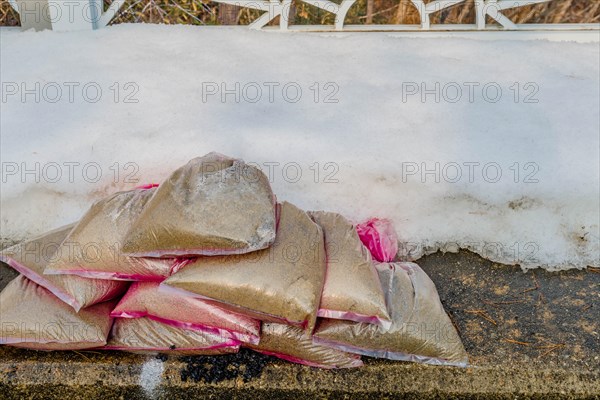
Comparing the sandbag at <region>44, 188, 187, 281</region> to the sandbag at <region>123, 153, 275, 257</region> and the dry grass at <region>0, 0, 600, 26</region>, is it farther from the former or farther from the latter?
the dry grass at <region>0, 0, 600, 26</region>

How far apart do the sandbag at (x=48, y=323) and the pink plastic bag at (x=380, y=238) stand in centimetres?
87

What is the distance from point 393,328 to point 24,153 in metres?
1.52

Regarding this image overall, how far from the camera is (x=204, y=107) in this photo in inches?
105

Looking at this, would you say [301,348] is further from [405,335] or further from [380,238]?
[380,238]

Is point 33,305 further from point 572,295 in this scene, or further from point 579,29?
point 579,29

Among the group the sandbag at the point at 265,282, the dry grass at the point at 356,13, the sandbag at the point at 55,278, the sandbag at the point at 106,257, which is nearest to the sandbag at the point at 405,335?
the sandbag at the point at 265,282

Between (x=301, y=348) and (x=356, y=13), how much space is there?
10.1ft

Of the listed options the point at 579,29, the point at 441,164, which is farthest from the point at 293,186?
the point at 579,29

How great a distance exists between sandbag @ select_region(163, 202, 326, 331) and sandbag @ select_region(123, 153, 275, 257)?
4cm

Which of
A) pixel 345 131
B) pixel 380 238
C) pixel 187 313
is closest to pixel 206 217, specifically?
pixel 187 313

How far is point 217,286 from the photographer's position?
6.00ft

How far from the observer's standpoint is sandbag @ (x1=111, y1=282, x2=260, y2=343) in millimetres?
1941

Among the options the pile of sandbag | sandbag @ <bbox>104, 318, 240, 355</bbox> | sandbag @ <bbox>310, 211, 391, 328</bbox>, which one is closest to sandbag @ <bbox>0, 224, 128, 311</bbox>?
the pile of sandbag

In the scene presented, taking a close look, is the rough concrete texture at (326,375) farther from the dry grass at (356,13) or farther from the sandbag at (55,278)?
the dry grass at (356,13)
